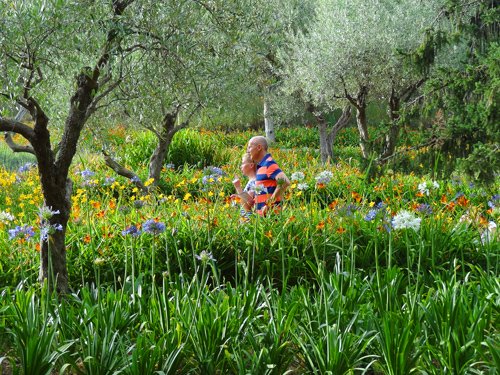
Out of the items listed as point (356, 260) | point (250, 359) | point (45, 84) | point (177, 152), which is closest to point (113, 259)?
point (45, 84)

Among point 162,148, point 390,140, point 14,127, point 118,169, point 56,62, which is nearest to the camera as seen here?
point 14,127

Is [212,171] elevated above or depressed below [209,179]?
above

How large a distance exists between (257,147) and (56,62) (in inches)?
109

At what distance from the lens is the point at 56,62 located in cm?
508

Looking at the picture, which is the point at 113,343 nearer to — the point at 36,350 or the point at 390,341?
the point at 36,350

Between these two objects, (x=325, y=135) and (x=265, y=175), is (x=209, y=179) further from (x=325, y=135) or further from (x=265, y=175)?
(x=325, y=135)

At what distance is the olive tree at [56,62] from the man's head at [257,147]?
7.29ft

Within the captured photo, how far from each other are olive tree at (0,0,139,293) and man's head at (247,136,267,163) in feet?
7.29

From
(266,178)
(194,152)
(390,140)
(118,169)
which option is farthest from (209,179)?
(194,152)

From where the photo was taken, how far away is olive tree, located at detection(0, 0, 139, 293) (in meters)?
4.28

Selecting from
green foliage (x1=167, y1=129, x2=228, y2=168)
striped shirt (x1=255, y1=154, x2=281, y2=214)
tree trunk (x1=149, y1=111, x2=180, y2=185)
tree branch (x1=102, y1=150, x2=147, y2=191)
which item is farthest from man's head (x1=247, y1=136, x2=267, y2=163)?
green foliage (x1=167, y1=129, x2=228, y2=168)

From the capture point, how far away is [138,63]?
17.6 feet

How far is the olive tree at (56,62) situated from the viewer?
14.0 ft

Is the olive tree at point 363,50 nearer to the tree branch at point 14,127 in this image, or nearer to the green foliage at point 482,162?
the green foliage at point 482,162
